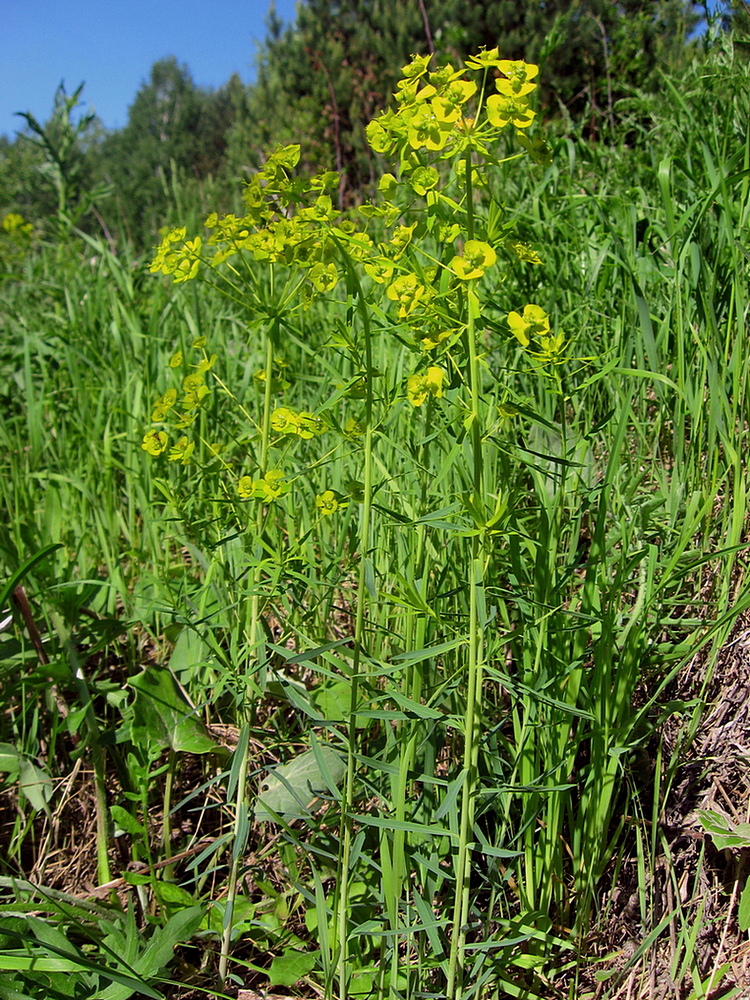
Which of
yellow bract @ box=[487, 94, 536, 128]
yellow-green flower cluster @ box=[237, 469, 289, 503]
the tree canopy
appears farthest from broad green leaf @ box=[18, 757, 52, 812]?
the tree canopy

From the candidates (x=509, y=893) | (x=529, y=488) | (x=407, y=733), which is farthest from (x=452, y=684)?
(x=529, y=488)

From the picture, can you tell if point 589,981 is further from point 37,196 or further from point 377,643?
point 37,196

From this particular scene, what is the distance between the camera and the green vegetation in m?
1.02

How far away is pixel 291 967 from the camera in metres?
1.17

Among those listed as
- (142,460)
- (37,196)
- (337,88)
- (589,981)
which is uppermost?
(37,196)

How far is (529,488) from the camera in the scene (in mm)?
1625

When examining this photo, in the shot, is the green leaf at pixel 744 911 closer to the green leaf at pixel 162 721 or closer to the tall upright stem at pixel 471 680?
the tall upright stem at pixel 471 680

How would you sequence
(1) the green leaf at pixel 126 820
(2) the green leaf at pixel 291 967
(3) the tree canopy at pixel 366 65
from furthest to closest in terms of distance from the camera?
1. (3) the tree canopy at pixel 366 65
2. (1) the green leaf at pixel 126 820
3. (2) the green leaf at pixel 291 967

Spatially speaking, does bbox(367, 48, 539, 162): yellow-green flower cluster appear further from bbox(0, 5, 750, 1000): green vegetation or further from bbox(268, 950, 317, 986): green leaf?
bbox(268, 950, 317, 986): green leaf

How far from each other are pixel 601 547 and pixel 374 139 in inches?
25.6

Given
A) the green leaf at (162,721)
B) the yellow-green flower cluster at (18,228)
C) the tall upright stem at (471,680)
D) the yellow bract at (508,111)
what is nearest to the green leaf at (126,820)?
the green leaf at (162,721)

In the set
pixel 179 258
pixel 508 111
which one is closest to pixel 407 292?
pixel 508 111

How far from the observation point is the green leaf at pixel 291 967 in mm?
1157

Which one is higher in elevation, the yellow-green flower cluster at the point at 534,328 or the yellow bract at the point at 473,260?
the yellow bract at the point at 473,260
